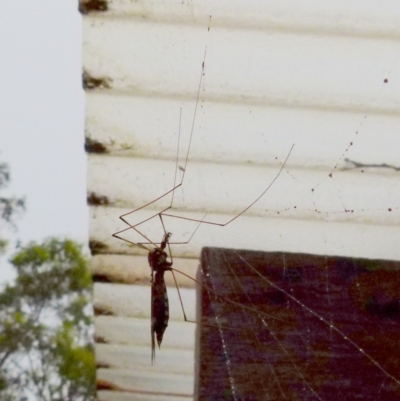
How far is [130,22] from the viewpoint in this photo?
948 mm

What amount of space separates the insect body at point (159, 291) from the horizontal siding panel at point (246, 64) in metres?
0.44

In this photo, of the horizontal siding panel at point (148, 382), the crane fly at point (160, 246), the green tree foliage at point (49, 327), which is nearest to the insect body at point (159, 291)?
the crane fly at point (160, 246)

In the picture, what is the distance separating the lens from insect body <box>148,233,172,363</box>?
124cm

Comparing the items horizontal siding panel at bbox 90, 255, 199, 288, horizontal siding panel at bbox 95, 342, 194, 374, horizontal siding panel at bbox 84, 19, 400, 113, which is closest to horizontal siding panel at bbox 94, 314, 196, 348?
horizontal siding panel at bbox 95, 342, 194, 374

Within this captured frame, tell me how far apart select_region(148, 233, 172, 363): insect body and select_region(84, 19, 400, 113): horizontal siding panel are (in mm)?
443

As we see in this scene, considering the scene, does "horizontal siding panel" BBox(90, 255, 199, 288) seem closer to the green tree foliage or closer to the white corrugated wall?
the white corrugated wall

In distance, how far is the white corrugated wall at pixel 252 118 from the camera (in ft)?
3.11

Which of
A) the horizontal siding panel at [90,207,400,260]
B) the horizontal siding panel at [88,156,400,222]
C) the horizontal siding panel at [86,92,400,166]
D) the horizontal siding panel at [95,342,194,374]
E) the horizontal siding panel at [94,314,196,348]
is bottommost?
the horizontal siding panel at [95,342,194,374]

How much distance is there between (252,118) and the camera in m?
1.06

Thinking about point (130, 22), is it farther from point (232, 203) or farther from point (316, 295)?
point (316, 295)

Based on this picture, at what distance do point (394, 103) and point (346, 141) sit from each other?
0.12m

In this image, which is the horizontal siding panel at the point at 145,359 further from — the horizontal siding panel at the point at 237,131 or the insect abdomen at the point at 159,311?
the horizontal siding panel at the point at 237,131

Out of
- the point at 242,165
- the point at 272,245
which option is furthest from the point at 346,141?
the point at 272,245

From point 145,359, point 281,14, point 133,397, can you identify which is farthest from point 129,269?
point 133,397
